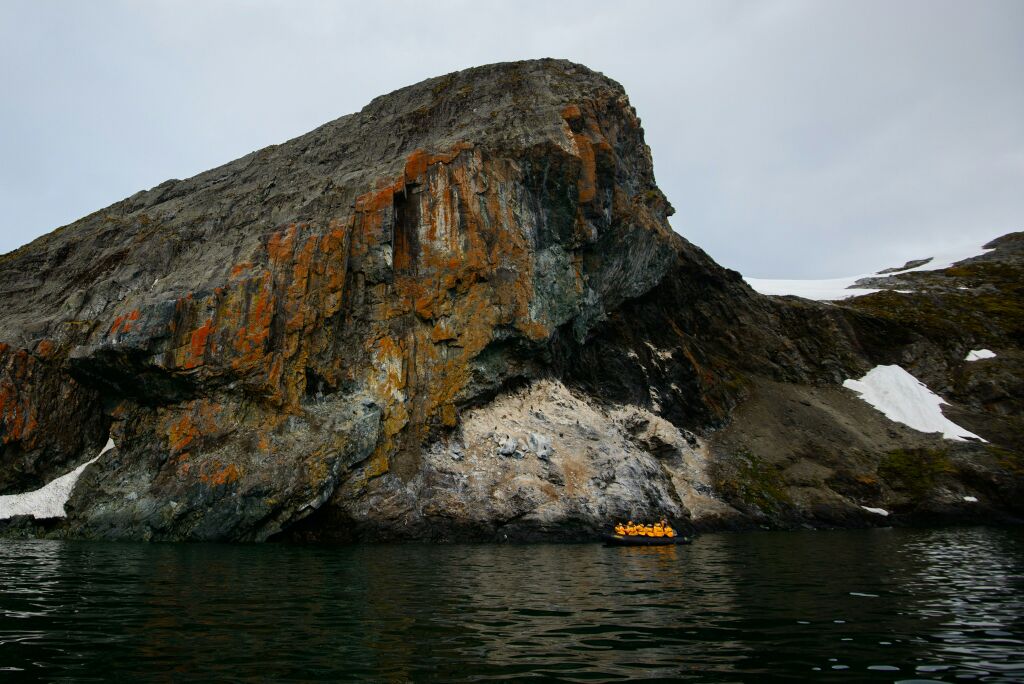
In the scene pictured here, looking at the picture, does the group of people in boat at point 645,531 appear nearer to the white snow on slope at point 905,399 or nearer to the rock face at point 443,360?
the rock face at point 443,360

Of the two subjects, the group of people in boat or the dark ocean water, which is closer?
the dark ocean water

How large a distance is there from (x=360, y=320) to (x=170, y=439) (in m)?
14.0

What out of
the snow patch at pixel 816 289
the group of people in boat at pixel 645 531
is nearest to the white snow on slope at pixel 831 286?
the snow patch at pixel 816 289

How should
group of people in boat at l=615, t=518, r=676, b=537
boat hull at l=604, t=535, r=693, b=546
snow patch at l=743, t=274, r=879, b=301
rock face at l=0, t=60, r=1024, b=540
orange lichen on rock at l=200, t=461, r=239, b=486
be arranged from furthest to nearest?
snow patch at l=743, t=274, r=879, b=301, rock face at l=0, t=60, r=1024, b=540, orange lichen on rock at l=200, t=461, r=239, b=486, group of people in boat at l=615, t=518, r=676, b=537, boat hull at l=604, t=535, r=693, b=546

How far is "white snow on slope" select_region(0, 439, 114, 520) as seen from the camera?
40.8 metres

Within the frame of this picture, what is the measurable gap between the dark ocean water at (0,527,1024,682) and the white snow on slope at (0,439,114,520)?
53.6 feet

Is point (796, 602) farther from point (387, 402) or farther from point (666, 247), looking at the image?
point (666, 247)

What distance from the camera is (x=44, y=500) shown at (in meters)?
41.6

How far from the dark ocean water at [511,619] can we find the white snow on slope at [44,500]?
643 inches

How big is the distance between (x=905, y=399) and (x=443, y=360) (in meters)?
48.0

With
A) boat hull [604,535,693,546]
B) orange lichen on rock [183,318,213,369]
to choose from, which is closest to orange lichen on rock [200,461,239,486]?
orange lichen on rock [183,318,213,369]

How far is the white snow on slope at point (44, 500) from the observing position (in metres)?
40.8

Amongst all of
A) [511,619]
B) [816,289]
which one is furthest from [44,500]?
[816,289]

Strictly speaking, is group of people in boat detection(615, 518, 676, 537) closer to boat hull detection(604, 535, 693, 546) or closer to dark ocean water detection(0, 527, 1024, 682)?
boat hull detection(604, 535, 693, 546)
